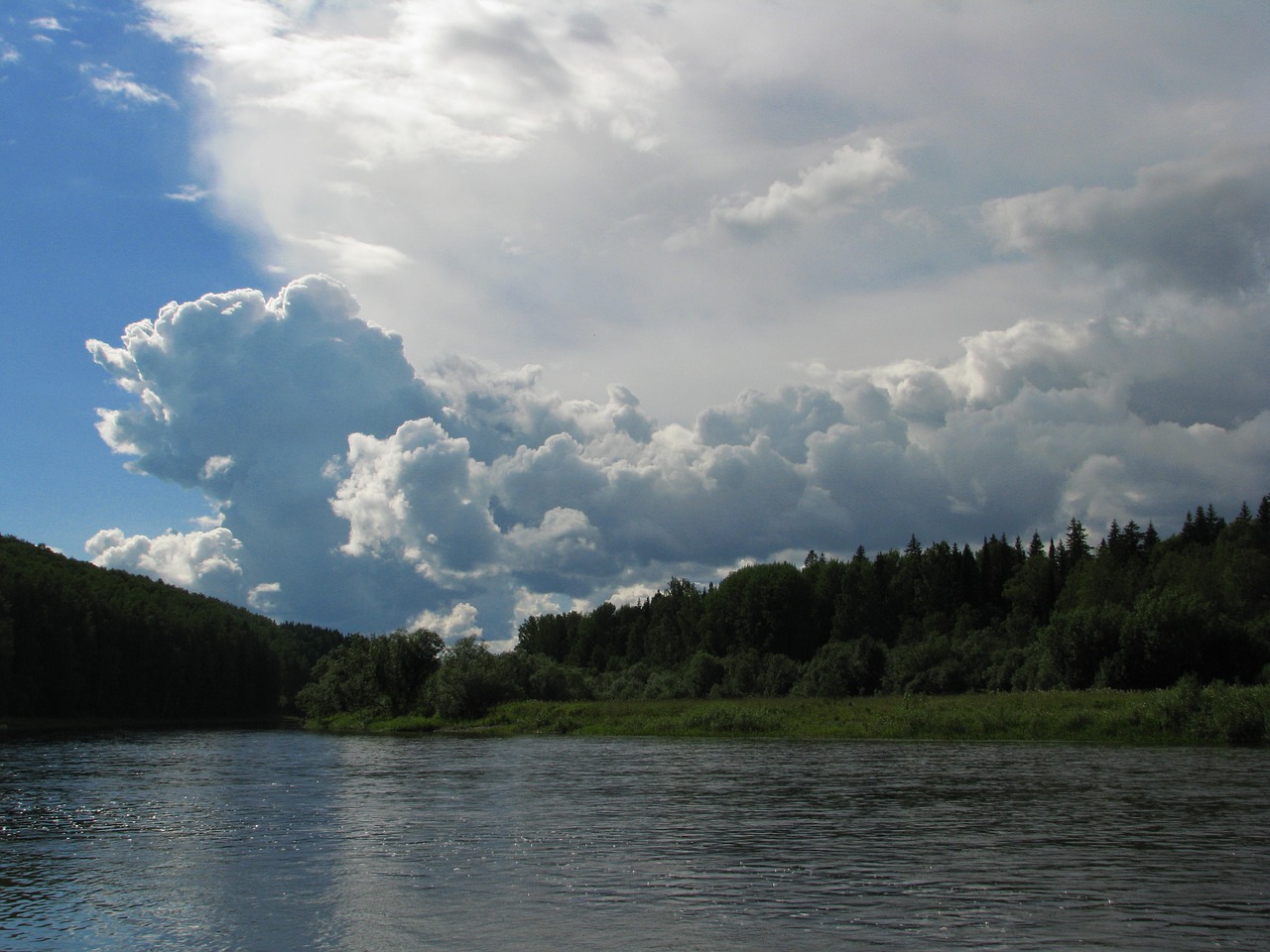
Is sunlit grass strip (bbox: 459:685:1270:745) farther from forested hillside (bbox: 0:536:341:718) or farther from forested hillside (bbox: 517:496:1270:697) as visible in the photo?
forested hillside (bbox: 0:536:341:718)

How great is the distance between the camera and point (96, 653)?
149 m

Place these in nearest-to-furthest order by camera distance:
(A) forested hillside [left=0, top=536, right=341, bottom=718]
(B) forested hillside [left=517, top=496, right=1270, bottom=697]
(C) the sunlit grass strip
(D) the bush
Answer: (C) the sunlit grass strip
(B) forested hillside [left=517, top=496, right=1270, bottom=697]
(D) the bush
(A) forested hillside [left=0, top=536, right=341, bottom=718]

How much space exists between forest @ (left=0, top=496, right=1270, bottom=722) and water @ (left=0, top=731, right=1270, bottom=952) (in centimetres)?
3421

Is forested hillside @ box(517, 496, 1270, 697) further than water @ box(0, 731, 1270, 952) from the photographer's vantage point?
Yes

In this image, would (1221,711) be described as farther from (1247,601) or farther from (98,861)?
(1247,601)

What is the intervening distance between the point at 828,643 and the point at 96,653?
10233 centimetres

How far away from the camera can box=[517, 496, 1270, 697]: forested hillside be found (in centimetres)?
9188

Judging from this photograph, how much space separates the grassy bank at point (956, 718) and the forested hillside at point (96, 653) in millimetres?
63910

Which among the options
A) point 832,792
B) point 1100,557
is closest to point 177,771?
point 832,792

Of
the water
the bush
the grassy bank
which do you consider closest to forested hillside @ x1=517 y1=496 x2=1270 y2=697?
the grassy bank

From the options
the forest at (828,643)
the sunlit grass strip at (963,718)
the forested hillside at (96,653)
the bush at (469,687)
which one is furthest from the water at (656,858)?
the forested hillside at (96,653)

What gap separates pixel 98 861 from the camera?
27391 millimetres

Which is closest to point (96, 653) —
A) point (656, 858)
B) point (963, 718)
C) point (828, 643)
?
point (828, 643)

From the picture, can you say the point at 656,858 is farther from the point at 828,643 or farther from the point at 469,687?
the point at 828,643
